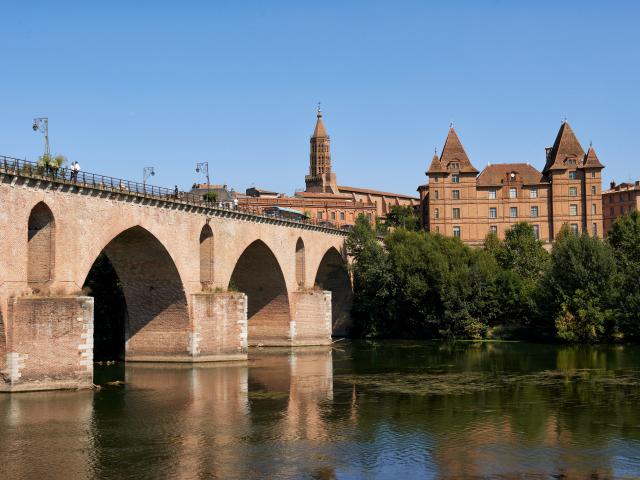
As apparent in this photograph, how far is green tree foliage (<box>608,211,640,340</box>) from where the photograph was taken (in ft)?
203

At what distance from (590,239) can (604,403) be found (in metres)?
33.2

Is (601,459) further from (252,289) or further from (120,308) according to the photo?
(252,289)

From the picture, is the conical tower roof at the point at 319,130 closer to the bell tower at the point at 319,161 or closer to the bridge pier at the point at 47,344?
the bell tower at the point at 319,161

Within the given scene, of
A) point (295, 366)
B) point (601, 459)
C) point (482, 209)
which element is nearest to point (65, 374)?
point (295, 366)

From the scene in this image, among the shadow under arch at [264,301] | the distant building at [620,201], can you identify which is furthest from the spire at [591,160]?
the shadow under arch at [264,301]

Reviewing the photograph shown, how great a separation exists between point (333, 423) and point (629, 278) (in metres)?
40.1

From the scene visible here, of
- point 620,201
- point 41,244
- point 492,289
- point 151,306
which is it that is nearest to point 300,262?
point 492,289

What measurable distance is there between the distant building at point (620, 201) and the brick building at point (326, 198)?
29751mm

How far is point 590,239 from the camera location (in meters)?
66.1

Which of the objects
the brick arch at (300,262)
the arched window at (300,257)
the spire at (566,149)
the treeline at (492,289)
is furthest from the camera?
the spire at (566,149)

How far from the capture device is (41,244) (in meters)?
38.3

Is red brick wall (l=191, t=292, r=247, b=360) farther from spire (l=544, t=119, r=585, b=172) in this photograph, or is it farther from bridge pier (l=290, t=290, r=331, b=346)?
spire (l=544, t=119, r=585, b=172)

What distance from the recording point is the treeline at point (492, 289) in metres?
63.1

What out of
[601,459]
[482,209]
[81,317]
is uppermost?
[482,209]
